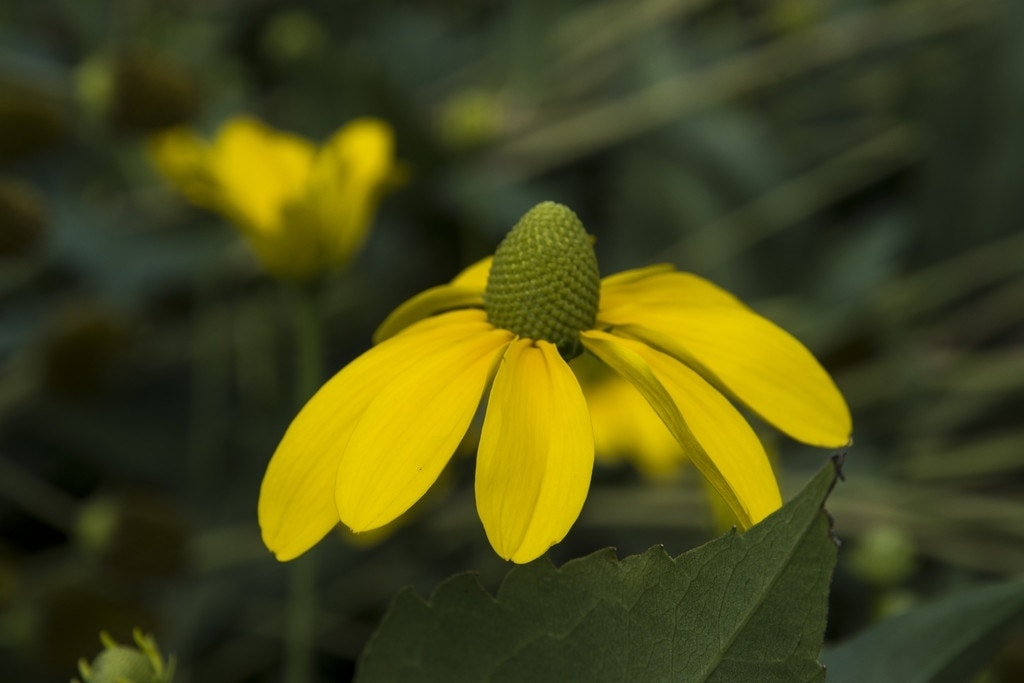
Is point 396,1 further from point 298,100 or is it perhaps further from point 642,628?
point 642,628

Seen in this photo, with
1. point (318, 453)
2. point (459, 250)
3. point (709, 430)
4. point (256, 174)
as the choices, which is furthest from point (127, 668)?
point (459, 250)

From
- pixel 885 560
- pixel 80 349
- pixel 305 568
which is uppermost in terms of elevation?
pixel 80 349

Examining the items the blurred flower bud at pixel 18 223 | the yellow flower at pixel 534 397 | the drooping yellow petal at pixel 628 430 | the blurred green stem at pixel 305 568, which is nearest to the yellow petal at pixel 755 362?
the yellow flower at pixel 534 397

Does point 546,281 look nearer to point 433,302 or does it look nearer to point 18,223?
point 433,302

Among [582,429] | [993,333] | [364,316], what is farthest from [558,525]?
[993,333]

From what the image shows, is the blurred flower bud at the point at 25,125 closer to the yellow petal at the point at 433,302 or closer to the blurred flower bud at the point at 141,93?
the blurred flower bud at the point at 141,93

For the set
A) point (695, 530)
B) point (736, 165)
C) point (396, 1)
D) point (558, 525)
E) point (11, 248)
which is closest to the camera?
point (558, 525)
